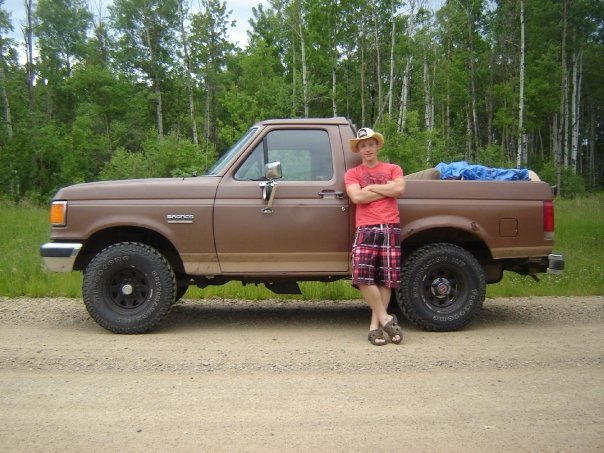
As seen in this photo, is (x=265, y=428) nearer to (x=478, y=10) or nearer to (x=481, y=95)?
(x=478, y=10)

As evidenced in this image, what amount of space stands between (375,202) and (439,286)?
3.76ft

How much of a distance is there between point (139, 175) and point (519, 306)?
20.7 m

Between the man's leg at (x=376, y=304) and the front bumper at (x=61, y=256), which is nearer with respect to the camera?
the man's leg at (x=376, y=304)

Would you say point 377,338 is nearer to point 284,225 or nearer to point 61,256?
point 284,225

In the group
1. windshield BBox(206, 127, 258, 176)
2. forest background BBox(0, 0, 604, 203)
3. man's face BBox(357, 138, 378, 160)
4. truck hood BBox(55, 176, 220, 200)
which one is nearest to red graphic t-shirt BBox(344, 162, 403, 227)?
man's face BBox(357, 138, 378, 160)

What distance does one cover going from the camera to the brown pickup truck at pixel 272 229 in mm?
5875

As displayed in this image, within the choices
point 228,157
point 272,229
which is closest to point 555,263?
point 272,229

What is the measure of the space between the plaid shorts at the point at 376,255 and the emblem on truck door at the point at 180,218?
5.41 ft

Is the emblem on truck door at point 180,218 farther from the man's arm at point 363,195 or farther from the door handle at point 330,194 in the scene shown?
the man's arm at point 363,195

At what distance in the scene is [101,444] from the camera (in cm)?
332

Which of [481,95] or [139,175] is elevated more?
[481,95]

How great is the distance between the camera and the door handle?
234 inches

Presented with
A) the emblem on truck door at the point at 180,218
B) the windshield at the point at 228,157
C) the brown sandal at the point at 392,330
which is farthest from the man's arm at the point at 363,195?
the emblem on truck door at the point at 180,218

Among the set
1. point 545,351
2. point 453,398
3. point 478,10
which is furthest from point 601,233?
point 478,10
